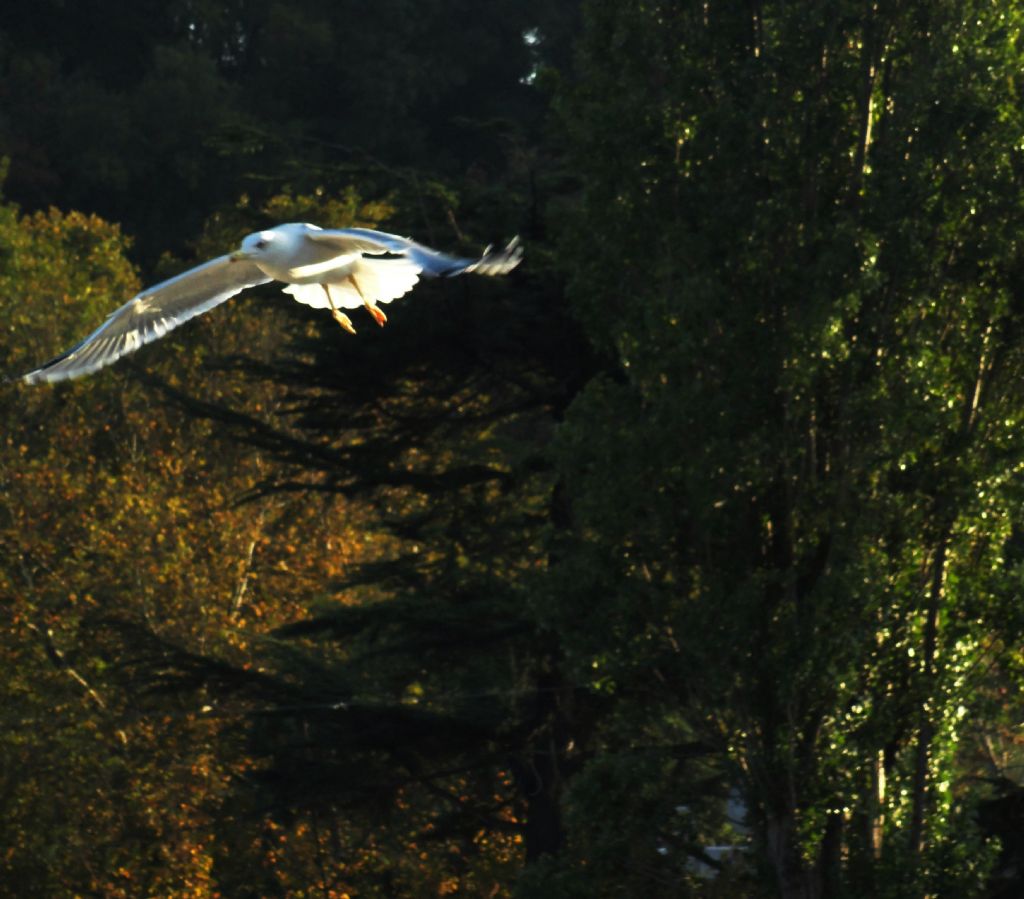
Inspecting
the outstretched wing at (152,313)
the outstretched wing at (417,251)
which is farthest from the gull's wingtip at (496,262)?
the outstretched wing at (152,313)

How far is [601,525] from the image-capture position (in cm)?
1077

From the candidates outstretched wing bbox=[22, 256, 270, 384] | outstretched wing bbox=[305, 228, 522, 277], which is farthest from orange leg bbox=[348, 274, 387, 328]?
outstretched wing bbox=[22, 256, 270, 384]

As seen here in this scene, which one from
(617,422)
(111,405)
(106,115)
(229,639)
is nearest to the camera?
(617,422)

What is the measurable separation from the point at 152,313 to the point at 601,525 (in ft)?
11.5

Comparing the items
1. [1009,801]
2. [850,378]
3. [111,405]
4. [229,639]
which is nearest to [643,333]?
[850,378]

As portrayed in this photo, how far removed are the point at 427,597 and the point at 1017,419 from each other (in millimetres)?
4958

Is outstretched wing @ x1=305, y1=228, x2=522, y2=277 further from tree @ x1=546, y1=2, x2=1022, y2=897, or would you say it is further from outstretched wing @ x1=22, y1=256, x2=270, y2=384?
tree @ x1=546, y1=2, x2=1022, y2=897

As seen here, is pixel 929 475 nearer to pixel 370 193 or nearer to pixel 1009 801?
pixel 1009 801

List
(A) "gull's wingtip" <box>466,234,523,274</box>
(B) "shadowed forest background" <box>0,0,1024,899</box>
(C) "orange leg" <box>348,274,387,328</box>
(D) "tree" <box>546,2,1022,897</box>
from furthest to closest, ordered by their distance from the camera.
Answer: (B) "shadowed forest background" <box>0,0,1024,899</box> < (D) "tree" <box>546,2,1022,897</box> < (C) "orange leg" <box>348,274,387,328</box> < (A) "gull's wingtip" <box>466,234,523,274</box>

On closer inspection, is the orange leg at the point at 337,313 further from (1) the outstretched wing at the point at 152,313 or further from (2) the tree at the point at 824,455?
(2) the tree at the point at 824,455

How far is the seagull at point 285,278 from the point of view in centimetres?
753

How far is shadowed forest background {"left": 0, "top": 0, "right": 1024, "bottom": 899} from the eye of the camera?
34.1 feet

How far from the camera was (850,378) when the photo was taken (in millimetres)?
10438

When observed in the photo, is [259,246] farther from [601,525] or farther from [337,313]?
[601,525]
